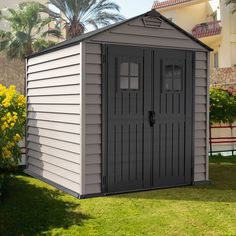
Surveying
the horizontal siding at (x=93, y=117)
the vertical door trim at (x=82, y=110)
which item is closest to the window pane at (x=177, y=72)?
the horizontal siding at (x=93, y=117)

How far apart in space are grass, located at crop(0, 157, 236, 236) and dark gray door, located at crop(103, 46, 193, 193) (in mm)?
Answer: 342

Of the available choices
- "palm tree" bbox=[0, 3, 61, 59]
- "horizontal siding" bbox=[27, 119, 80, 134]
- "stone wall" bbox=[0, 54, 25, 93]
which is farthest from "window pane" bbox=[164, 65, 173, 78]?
"palm tree" bbox=[0, 3, 61, 59]

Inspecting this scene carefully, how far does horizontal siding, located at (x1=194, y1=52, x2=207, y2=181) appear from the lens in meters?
7.86

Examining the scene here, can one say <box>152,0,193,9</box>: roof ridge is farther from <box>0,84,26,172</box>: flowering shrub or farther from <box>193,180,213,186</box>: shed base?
<box>0,84,26,172</box>: flowering shrub

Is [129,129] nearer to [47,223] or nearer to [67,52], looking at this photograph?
[67,52]

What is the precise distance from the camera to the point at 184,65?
302 inches

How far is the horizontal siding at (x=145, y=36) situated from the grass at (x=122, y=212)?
2.28 meters

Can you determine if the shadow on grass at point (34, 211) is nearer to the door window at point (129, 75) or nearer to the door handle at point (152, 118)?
the door handle at point (152, 118)

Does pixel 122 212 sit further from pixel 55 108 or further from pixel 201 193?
pixel 55 108

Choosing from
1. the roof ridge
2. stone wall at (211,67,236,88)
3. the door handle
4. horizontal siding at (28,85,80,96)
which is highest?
the roof ridge

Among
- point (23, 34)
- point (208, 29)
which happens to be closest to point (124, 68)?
point (23, 34)

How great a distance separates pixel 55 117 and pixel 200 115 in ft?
8.67

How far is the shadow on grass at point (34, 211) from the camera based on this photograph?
544 centimetres

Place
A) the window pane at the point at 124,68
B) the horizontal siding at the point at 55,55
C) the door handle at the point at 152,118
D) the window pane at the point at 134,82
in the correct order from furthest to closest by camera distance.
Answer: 1. the door handle at the point at 152,118
2. the window pane at the point at 134,82
3. the window pane at the point at 124,68
4. the horizontal siding at the point at 55,55
